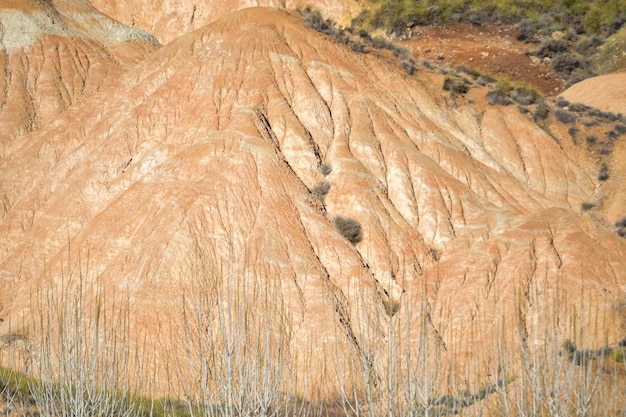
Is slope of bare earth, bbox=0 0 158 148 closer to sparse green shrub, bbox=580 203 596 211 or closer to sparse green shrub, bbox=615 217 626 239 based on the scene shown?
sparse green shrub, bbox=580 203 596 211

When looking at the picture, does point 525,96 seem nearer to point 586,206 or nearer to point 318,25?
point 586,206

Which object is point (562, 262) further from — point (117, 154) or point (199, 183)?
point (117, 154)

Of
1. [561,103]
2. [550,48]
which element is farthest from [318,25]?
[550,48]

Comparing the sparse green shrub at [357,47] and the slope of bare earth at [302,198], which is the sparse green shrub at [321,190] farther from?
the sparse green shrub at [357,47]

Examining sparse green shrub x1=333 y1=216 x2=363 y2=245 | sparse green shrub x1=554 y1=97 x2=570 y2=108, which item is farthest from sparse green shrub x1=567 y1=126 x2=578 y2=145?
sparse green shrub x1=333 y1=216 x2=363 y2=245

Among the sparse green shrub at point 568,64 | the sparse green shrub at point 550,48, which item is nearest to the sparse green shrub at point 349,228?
the sparse green shrub at point 568,64

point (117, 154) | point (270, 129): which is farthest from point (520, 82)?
point (117, 154)
